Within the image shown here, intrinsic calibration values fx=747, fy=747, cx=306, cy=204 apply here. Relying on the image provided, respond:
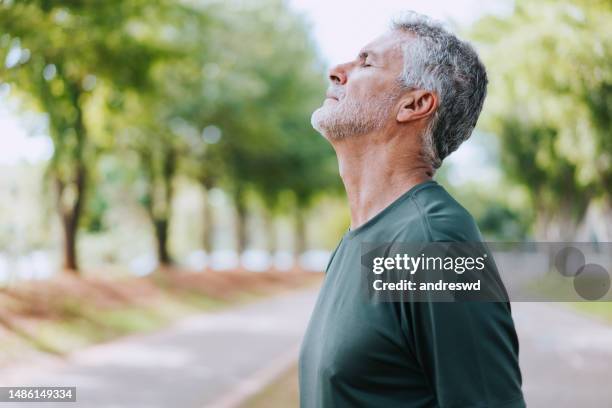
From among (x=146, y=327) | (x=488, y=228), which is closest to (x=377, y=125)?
(x=146, y=327)

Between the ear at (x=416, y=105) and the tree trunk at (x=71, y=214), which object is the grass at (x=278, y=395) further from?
the tree trunk at (x=71, y=214)

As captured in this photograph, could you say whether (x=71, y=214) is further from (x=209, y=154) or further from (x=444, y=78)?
(x=444, y=78)

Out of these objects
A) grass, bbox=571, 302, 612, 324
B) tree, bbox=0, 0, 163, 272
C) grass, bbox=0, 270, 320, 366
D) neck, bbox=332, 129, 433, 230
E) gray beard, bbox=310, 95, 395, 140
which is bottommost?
grass, bbox=571, 302, 612, 324

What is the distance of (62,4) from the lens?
10617mm

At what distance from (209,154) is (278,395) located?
61.7ft

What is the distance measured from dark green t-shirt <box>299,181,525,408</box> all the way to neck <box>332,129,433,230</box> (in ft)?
0.35

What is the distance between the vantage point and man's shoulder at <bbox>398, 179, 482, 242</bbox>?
1619 millimetres

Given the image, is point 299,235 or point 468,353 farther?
point 299,235

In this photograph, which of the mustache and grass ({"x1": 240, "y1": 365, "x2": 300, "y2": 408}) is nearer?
the mustache

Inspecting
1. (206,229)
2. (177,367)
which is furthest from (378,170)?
(206,229)

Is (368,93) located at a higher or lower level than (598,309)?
higher

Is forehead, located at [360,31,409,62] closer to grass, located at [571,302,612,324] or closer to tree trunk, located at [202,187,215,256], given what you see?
grass, located at [571,302,612,324]

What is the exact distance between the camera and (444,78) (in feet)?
6.39

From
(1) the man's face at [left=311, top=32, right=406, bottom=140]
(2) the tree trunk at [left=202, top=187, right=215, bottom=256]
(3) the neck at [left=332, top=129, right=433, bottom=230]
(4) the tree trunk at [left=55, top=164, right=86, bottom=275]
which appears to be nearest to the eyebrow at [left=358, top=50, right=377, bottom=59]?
(1) the man's face at [left=311, top=32, right=406, bottom=140]
